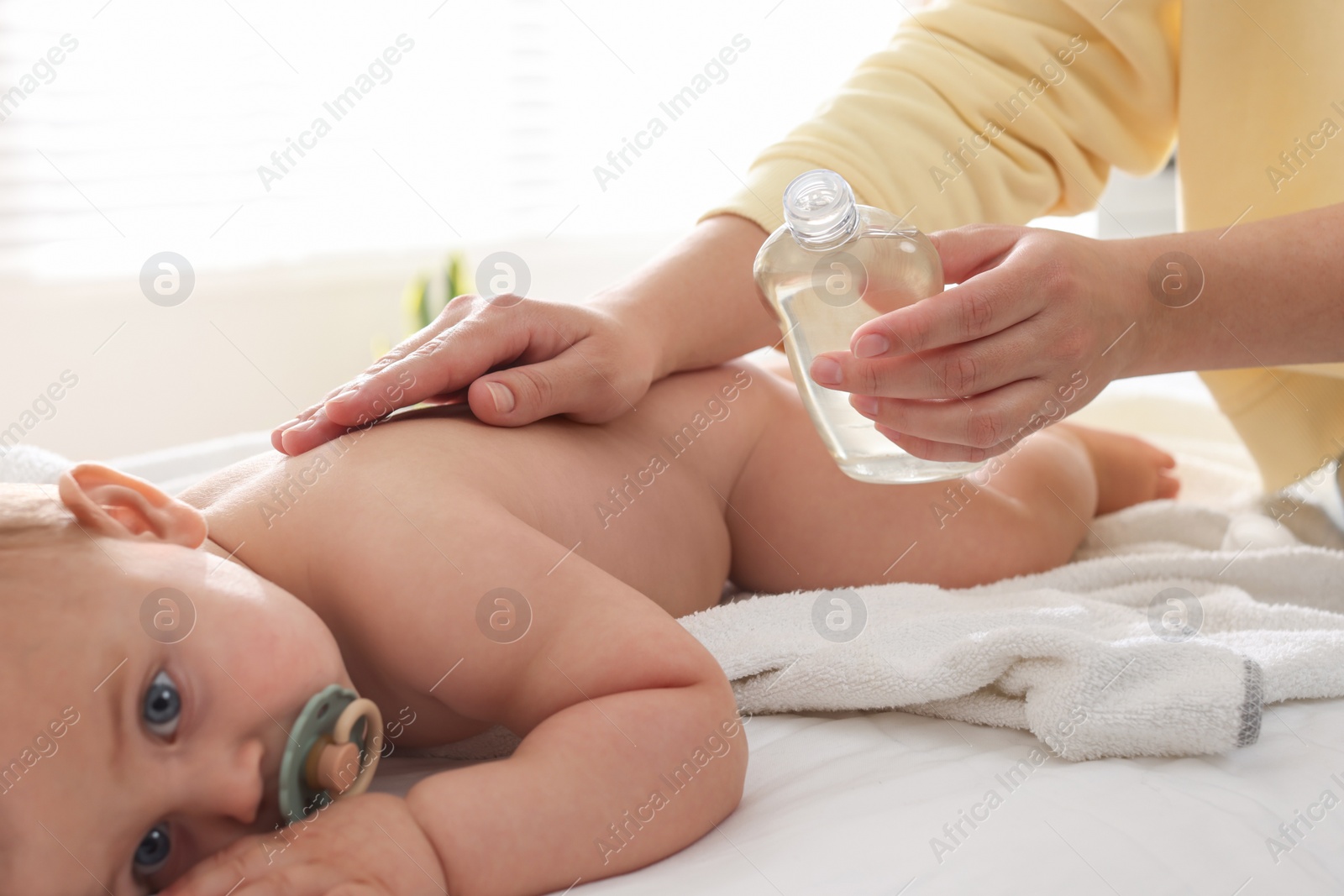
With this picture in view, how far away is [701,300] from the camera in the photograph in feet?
3.27

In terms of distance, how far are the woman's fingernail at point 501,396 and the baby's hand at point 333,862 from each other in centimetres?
33

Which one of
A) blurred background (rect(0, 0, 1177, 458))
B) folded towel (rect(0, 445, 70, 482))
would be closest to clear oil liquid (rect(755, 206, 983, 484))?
folded towel (rect(0, 445, 70, 482))

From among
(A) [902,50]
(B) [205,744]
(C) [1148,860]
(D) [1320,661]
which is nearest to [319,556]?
(B) [205,744]

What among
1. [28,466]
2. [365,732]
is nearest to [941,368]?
[365,732]

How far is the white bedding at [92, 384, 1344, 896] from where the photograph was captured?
1.79 feet

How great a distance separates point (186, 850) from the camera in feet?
1.87

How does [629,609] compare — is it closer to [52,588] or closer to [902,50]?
[52,588]

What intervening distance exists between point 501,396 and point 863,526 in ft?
1.26

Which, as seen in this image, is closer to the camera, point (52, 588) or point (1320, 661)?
point (52, 588)

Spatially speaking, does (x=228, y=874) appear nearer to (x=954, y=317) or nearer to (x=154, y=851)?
(x=154, y=851)

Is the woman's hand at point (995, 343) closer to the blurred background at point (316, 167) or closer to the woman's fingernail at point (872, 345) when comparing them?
the woman's fingernail at point (872, 345)

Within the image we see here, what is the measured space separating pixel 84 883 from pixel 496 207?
237 cm

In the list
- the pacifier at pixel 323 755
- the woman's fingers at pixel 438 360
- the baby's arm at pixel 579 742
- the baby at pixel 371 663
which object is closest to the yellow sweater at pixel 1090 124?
the woman's fingers at pixel 438 360

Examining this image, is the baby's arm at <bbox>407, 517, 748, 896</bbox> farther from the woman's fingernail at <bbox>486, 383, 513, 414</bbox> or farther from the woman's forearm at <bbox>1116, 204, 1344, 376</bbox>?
the woman's forearm at <bbox>1116, 204, 1344, 376</bbox>
